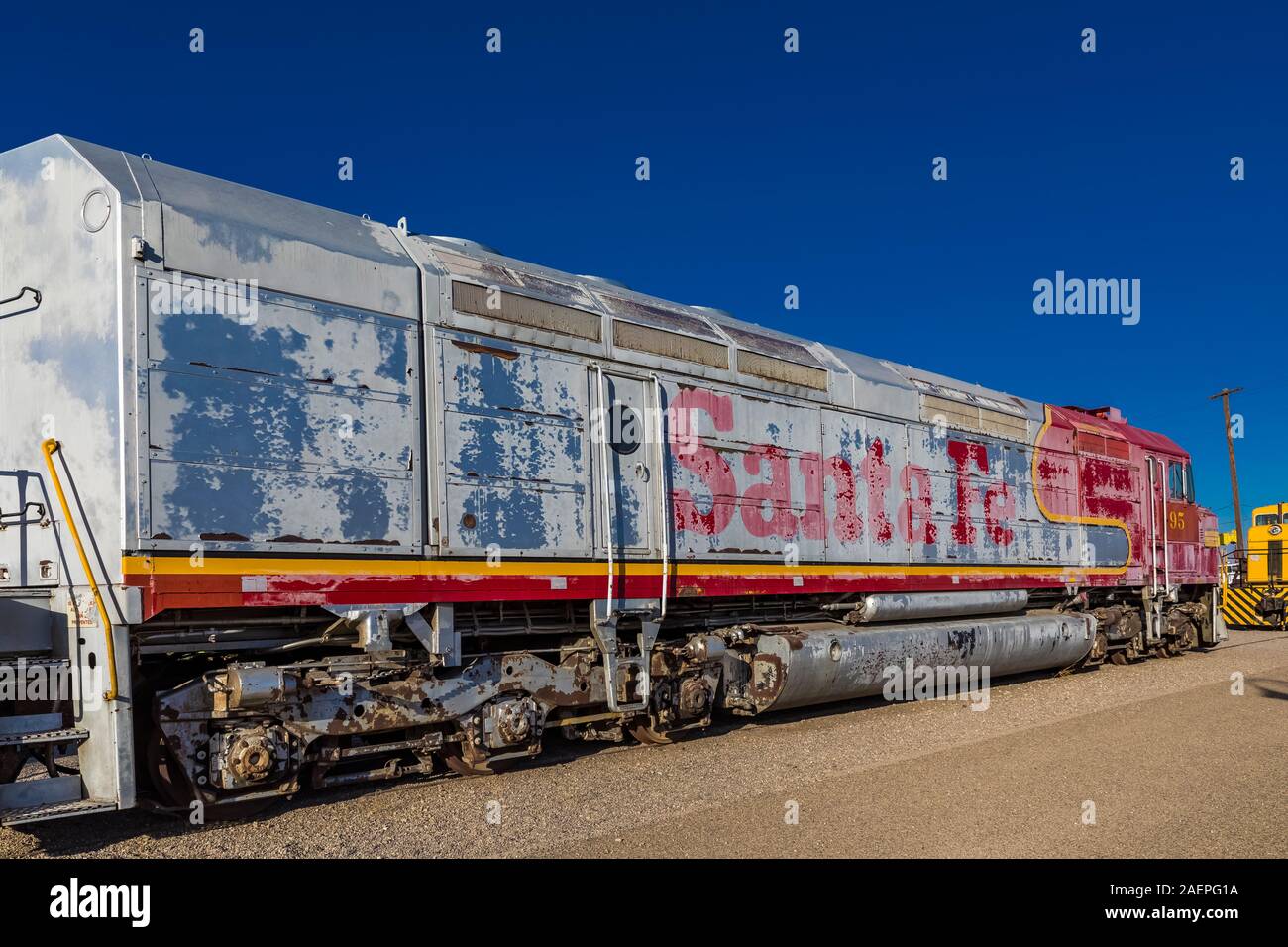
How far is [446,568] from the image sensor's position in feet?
25.4

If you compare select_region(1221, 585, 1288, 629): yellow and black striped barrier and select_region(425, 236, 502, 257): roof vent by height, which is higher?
select_region(425, 236, 502, 257): roof vent

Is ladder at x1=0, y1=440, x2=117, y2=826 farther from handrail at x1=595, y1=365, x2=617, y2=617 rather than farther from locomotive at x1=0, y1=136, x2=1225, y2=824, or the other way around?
handrail at x1=595, y1=365, x2=617, y2=617

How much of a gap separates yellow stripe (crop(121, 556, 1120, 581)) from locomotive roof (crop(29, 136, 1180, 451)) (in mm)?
1934

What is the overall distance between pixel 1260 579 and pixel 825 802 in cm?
2641

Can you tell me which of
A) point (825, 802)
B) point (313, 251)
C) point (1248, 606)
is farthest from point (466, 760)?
point (1248, 606)

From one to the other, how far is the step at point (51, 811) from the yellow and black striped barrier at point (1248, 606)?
24436 mm

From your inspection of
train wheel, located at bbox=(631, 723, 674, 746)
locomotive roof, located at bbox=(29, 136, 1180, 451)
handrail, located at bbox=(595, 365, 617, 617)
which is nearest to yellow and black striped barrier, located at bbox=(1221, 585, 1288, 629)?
train wheel, located at bbox=(631, 723, 674, 746)

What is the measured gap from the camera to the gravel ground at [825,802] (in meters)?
6.14

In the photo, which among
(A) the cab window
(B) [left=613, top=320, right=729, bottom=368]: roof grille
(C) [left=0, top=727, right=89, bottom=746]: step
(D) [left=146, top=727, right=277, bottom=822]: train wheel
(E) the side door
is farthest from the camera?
(A) the cab window

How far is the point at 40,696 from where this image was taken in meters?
6.09

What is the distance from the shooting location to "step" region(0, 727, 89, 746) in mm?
5746

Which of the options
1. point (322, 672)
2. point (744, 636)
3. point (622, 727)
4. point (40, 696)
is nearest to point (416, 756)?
point (322, 672)

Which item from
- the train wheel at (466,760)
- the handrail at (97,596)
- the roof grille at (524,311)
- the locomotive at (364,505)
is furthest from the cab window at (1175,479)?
the handrail at (97,596)

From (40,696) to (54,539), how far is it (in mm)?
1041
